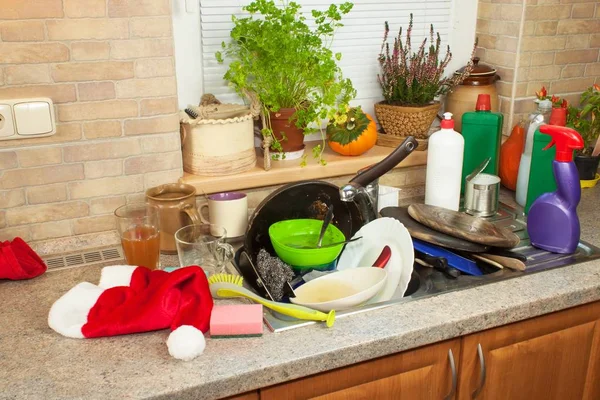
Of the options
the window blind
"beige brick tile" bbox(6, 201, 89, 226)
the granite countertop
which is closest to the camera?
the granite countertop

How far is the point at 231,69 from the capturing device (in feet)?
5.82

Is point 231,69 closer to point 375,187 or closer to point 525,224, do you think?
point 375,187

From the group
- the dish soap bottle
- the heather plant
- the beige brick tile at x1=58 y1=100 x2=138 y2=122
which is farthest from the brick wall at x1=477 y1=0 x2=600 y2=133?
the beige brick tile at x1=58 y1=100 x2=138 y2=122

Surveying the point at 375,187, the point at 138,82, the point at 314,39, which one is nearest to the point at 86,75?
the point at 138,82

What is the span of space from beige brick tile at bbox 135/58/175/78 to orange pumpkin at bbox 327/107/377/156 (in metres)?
0.50

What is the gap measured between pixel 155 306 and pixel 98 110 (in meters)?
0.55

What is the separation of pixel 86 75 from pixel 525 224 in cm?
120

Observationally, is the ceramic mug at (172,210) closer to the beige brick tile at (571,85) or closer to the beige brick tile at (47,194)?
the beige brick tile at (47,194)

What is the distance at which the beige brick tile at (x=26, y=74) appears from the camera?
1.52 m

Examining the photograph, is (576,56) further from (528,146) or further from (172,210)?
(172,210)

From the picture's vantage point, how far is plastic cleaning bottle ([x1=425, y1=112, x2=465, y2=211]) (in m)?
1.81

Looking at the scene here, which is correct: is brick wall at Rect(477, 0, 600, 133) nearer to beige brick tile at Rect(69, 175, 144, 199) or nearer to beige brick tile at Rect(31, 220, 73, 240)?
beige brick tile at Rect(69, 175, 144, 199)

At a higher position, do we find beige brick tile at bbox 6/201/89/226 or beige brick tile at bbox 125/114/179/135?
beige brick tile at bbox 125/114/179/135

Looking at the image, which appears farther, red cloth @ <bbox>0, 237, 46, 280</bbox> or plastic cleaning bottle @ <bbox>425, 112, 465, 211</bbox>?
plastic cleaning bottle @ <bbox>425, 112, 465, 211</bbox>
